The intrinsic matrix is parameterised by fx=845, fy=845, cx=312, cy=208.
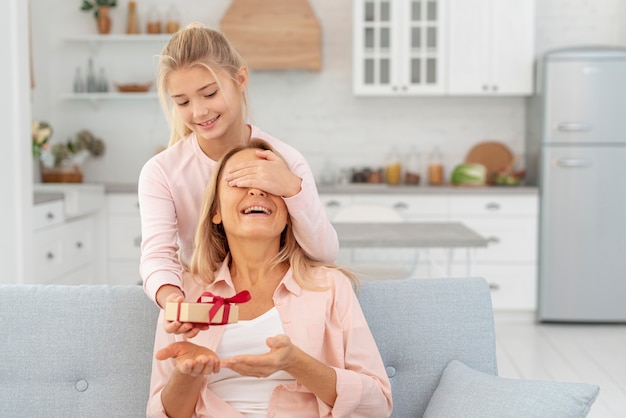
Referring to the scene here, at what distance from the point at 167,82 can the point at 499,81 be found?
393 cm

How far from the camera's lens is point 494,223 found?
540cm

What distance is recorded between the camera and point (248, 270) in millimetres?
1887

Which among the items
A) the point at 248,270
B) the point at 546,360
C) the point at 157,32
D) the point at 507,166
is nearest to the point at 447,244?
the point at 546,360

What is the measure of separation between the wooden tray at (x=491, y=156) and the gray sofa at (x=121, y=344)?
12.6 feet

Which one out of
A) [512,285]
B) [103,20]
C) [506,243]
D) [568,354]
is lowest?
[568,354]

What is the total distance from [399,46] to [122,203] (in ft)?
6.79

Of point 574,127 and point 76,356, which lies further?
point 574,127

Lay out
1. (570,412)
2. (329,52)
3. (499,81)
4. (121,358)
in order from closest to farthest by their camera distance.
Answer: (570,412), (121,358), (499,81), (329,52)

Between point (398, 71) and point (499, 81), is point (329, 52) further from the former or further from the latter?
point (499, 81)

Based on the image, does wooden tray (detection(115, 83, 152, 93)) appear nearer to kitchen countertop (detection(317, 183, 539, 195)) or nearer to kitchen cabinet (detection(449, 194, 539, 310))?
kitchen countertop (detection(317, 183, 539, 195))

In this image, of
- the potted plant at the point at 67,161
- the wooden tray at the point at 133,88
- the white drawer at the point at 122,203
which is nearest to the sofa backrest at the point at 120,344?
the white drawer at the point at 122,203

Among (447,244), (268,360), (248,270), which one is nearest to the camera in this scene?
(268,360)

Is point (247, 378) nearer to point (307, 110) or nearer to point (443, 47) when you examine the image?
point (443, 47)

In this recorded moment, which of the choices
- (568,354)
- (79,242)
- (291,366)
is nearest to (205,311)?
(291,366)
